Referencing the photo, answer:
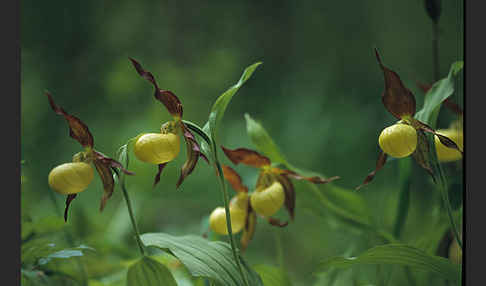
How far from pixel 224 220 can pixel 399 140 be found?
0.43 metres

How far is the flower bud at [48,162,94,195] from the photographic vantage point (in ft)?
2.23

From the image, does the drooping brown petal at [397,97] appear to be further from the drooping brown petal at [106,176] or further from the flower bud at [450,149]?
the drooping brown petal at [106,176]

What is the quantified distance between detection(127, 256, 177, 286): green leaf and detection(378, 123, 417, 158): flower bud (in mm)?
470

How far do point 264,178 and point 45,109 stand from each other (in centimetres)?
129

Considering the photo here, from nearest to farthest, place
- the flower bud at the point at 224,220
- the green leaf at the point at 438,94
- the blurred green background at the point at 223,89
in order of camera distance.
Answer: the green leaf at the point at 438,94 < the flower bud at the point at 224,220 < the blurred green background at the point at 223,89

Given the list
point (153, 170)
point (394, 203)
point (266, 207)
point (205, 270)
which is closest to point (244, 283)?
point (205, 270)

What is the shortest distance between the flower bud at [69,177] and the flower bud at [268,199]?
1.29 ft

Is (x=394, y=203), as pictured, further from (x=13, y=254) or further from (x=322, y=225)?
(x=13, y=254)

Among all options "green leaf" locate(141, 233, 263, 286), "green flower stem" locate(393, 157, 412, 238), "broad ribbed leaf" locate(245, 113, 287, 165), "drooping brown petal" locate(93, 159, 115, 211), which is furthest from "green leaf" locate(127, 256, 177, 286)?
"green flower stem" locate(393, 157, 412, 238)

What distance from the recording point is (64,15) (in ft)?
5.39

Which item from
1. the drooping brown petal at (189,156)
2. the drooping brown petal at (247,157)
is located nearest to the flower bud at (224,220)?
the drooping brown petal at (247,157)

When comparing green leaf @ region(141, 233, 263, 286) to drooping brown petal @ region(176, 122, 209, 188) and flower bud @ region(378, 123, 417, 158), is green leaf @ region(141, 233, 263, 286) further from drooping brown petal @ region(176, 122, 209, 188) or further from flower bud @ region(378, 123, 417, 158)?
flower bud @ region(378, 123, 417, 158)

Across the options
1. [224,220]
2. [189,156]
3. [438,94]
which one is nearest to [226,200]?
[189,156]

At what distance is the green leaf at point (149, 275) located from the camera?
72 centimetres
